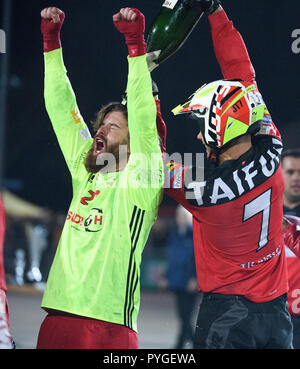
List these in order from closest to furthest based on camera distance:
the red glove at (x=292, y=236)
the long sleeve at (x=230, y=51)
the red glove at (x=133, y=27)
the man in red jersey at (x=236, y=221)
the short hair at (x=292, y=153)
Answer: the red glove at (x=133, y=27), the man in red jersey at (x=236, y=221), the long sleeve at (x=230, y=51), the red glove at (x=292, y=236), the short hair at (x=292, y=153)

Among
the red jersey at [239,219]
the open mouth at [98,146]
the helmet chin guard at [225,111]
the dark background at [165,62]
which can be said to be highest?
the dark background at [165,62]

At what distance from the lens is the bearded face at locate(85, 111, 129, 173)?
2.79 m

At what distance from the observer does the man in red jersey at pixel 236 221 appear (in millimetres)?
2615

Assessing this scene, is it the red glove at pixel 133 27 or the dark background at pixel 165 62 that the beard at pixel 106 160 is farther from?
the dark background at pixel 165 62

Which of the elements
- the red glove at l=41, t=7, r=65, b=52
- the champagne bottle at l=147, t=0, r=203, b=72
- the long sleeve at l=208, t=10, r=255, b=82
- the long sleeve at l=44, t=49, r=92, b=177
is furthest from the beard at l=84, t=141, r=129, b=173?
the long sleeve at l=208, t=10, r=255, b=82

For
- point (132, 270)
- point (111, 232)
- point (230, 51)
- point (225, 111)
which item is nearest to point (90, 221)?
point (111, 232)

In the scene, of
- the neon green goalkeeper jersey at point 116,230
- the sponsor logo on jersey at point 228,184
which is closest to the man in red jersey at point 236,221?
the sponsor logo on jersey at point 228,184

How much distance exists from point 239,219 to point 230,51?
0.95 meters

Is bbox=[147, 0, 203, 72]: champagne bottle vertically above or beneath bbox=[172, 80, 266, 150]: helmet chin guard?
above

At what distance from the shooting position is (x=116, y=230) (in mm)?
2629

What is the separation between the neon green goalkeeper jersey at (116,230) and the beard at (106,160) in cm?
5

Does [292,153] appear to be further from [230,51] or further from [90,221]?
[90,221]

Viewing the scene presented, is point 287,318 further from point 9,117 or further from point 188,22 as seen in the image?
point 9,117
